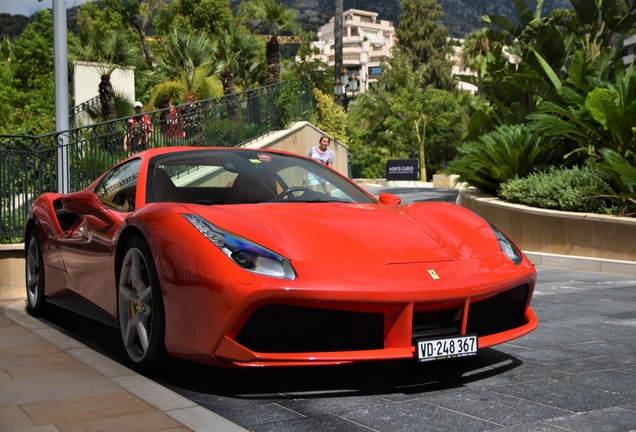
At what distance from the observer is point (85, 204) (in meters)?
5.50

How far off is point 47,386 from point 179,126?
1139 cm

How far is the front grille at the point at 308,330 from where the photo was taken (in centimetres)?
387

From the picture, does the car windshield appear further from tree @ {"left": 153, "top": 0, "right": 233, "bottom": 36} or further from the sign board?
tree @ {"left": 153, "top": 0, "right": 233, "bottom": 36}

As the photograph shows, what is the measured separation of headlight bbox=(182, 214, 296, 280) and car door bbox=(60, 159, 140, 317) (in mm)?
1148

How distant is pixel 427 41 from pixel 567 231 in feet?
260

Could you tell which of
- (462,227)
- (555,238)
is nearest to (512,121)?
(555,238)

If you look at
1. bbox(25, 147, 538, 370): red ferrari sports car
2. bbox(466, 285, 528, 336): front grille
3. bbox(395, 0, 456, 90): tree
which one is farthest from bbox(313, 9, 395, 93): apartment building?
bbox(466, 285, 528, 336): front grille

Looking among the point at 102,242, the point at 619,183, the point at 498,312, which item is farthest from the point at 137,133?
the point at 498,312

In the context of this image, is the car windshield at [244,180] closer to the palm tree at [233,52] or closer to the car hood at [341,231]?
the car hood at [341,231]

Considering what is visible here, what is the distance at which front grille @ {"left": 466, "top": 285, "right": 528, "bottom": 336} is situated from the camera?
4203mm

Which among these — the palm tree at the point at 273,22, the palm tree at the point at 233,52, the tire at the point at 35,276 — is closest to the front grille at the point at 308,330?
the tire at the point at 35,276

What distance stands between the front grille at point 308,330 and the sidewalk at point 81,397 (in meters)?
0.45

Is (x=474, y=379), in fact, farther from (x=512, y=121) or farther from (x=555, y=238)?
(x=512, y=121)

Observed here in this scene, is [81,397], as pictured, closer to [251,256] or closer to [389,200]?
[251,256]
